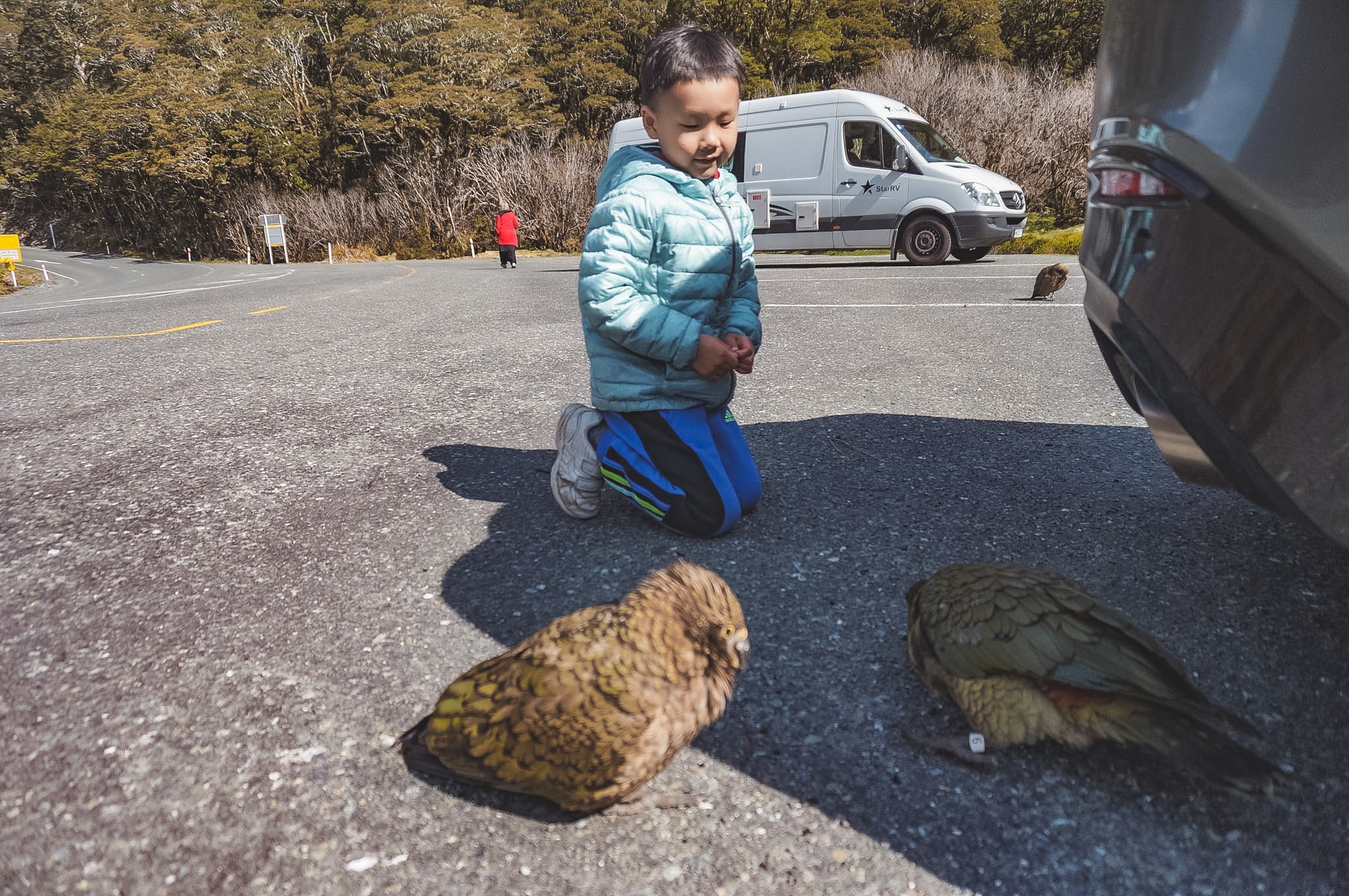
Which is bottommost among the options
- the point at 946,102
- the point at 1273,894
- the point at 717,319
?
the point at 1273,894

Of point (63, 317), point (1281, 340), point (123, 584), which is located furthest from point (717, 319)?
point (63, 317)

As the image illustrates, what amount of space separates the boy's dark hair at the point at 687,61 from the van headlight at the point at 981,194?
12252mm

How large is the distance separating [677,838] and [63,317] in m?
11.6

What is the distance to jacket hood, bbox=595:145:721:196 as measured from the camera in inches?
114

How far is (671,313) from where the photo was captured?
285 cm

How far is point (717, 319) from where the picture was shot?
3.19 meters

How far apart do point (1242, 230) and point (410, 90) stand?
44.3 metres

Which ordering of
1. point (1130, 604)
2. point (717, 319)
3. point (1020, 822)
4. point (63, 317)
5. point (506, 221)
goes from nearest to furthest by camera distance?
point (1020, 822)
point (1130, 604)
point (717, 319)
point (63, 317)
point (506, 221)

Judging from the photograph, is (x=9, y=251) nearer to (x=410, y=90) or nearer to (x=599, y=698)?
(x=410, y=90)

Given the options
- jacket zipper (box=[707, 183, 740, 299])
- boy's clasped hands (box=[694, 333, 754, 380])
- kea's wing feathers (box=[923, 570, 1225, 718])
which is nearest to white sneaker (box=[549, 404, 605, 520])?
boy's clasped hands (box=[694, 333, 754, 380])

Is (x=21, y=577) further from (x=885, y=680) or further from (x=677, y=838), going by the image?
(x=885, y=680)

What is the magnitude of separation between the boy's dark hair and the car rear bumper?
1310mm

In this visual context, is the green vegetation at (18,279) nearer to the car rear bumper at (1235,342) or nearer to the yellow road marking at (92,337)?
the yellow road marking at (92,337)

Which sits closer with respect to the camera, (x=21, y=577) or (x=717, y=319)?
(x=21, y=577)
